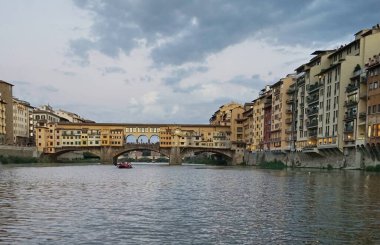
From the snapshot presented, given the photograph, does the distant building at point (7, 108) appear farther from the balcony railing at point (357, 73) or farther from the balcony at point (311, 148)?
the balcony railing at point (357, 73)

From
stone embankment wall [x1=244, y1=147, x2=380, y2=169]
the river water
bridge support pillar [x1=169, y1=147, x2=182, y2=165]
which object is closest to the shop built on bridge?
bridge support pillar [x1=169, y1=147, x2=182, y2=165]

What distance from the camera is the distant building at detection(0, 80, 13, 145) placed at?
182250 mm

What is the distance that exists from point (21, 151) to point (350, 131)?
382 feet

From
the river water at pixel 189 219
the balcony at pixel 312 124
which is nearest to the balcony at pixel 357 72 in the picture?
the balcony at pixel 312 124

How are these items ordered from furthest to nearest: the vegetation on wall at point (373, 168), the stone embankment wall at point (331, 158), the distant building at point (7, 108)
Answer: the distant building at point (7, 108)
the stone embankment wall at point (331, 158)
the vegetation on wall at point (373, 168)

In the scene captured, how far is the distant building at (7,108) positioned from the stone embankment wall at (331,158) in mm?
99605

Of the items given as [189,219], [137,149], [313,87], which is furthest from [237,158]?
[189,219]

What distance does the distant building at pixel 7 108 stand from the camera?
598ft

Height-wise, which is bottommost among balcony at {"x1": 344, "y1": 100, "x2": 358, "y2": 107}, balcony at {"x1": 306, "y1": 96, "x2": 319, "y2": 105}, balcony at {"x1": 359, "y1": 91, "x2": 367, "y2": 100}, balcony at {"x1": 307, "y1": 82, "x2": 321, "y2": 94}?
balcony at {"x1": 344, "y1": 100, "x2": 358, "y2": 107}

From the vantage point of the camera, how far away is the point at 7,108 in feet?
608

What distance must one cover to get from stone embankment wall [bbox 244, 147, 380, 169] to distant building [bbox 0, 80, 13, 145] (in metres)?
99.6

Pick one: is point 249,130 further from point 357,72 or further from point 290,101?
point 357,72

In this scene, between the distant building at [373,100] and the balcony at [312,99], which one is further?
the balcony at [312,99]

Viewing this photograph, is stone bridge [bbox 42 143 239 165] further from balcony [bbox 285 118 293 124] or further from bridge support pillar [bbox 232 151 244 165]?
→ balcony [bbox 285 118 293 124]
